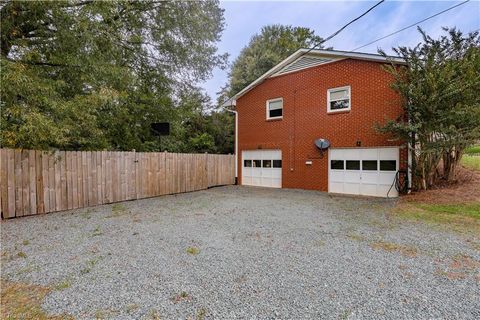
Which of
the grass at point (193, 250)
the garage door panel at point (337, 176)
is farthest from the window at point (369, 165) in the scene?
the grass at point (193, 250)

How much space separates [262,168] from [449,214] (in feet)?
26.9

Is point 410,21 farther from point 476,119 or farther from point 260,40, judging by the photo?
point 260,40

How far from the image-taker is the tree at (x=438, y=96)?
723 cm

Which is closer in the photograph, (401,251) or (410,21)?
(401,251)

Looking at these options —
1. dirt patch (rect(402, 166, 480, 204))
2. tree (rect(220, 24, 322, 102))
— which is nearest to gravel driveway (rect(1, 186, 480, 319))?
dirt patch (rect(402, 166, 480, 204))

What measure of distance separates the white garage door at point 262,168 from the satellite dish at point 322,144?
209 cm

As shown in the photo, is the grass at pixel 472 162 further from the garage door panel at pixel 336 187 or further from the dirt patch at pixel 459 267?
the dirt patch at pixel 459 267

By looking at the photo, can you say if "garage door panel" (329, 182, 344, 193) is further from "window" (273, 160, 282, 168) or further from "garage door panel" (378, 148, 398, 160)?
"window" (273, 160, 282, 168)

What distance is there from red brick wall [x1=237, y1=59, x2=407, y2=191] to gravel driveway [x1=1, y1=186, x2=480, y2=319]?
5096 mm

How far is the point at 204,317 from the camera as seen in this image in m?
2.29

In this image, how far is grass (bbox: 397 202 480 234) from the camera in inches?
207

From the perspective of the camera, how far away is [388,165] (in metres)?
9.43

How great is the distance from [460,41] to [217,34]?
9.37 metres

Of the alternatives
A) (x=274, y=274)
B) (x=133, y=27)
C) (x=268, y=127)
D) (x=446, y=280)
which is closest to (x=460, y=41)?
(x=268, y=127)
